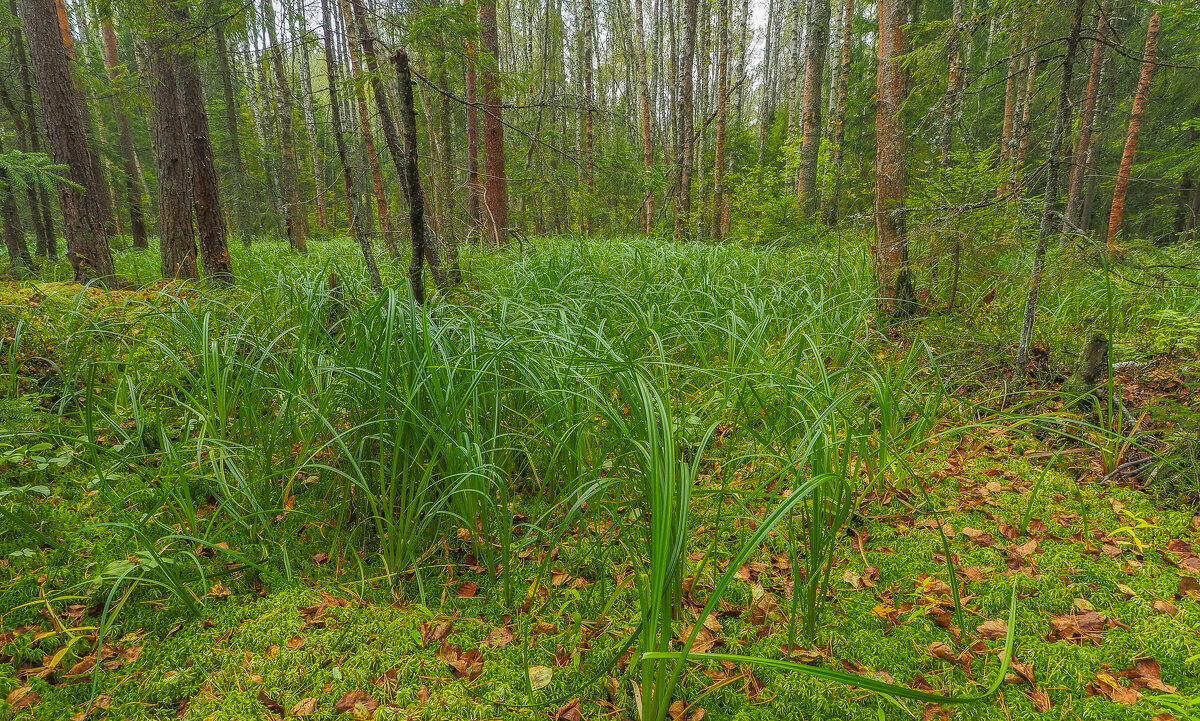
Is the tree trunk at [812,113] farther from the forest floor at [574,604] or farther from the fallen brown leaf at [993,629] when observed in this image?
the fallen brown leaf at [993,629]

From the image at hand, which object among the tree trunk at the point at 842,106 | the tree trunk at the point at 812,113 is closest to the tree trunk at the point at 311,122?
the tree trunk at the point at 812,113

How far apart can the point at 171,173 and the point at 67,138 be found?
1260 millimetres

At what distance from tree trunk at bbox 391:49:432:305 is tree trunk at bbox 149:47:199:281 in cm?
305

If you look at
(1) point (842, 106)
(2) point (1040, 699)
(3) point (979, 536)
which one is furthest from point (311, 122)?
(2) point (1040, 699)

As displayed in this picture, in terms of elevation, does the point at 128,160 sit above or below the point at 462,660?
above

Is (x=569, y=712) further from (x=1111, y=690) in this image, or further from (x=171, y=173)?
(x=171, y=173)

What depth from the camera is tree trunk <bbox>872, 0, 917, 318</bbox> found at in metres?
3.49

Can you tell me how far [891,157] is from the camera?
3660mm

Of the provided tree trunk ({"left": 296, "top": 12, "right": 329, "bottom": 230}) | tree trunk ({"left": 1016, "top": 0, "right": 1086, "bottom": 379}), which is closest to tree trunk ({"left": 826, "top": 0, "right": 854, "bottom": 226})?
tree trunk ({"left": 1016, "top": 0, "right": 1086, "bottom": 379})

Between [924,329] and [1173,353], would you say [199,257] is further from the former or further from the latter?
[1173,353]

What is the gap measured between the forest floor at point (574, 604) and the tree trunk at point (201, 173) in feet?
9.95

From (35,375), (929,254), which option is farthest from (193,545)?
(929,254)

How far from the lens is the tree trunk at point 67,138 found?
174 inches

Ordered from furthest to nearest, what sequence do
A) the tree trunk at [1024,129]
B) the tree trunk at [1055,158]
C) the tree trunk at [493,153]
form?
the tree trunk at [493,153] → the tree trunk at [1024,129] → the tree trunk at [1055,158]
